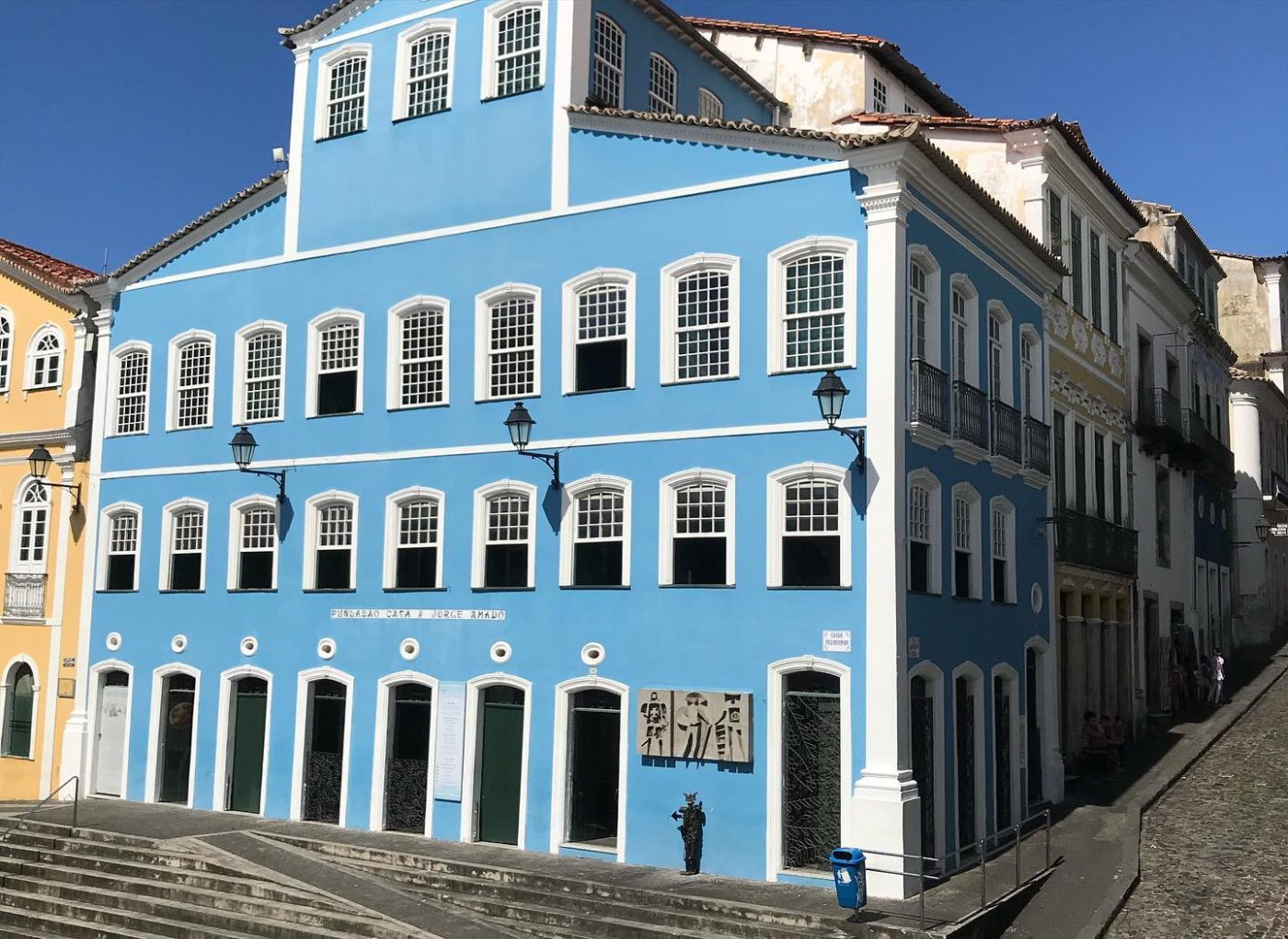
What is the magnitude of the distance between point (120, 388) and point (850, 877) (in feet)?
54.9

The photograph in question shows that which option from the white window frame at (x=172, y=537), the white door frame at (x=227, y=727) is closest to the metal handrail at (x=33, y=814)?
the white door frame at (x=227, y=727)

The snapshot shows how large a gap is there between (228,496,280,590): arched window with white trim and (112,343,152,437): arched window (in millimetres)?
3034

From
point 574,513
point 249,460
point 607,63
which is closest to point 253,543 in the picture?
point 249,460

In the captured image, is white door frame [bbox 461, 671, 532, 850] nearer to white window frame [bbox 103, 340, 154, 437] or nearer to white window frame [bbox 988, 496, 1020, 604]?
white window frame [bbox 988, 496, 1020, 604]

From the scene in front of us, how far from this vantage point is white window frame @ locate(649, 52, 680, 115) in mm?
22609

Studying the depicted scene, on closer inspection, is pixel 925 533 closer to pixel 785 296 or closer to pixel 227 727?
Answer: pixel 785 296

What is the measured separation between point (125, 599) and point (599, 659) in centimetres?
1003

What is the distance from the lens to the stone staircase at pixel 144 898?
16.3m

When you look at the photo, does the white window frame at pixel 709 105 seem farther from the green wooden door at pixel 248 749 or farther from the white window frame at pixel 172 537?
the green wooden door at pixel 248 749

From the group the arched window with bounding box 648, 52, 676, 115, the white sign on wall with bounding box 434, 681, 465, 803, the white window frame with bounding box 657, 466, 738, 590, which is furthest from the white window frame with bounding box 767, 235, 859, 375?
the white sign on wall with bounding box 434, 681, 465, 803

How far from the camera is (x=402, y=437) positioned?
2136cm

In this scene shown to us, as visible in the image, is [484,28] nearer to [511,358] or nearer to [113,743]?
[511,358]

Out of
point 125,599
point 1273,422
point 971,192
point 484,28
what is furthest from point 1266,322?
Answer: point 125,599

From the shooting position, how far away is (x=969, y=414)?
1970 centimetres
